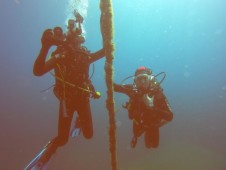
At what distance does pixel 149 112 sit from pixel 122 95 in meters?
33.2

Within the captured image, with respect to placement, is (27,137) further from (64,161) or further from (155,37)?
(155,37)

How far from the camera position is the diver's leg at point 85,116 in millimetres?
5746

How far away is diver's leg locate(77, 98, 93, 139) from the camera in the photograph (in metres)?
5.75

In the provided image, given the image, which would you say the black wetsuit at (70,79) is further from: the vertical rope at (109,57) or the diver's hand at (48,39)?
the vertical rope at (109,57)

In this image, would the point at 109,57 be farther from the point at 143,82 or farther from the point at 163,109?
the point at 163,109

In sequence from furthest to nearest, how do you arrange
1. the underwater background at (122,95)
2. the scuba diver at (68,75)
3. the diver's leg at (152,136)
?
1. the underwater background at (122,95)
2. the diver's leg at (152,136)
3. the scuba diver at (68,75)

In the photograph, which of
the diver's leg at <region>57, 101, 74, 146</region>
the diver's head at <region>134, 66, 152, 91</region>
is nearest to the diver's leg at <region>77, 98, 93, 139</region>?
the diver's leg at <region>57, 101, 74, 146</region>

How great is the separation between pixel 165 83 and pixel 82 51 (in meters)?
46.3

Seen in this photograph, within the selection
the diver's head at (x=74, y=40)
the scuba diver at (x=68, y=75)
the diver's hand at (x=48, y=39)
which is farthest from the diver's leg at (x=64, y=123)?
the diver's hand at (x=48, y=39)

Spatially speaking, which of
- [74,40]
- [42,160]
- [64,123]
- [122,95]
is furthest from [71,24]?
[122,95]

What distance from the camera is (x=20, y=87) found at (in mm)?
38438

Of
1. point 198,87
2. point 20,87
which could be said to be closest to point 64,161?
point 20,87

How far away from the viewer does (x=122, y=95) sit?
128ft

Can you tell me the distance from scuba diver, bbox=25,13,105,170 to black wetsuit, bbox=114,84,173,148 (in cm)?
85
